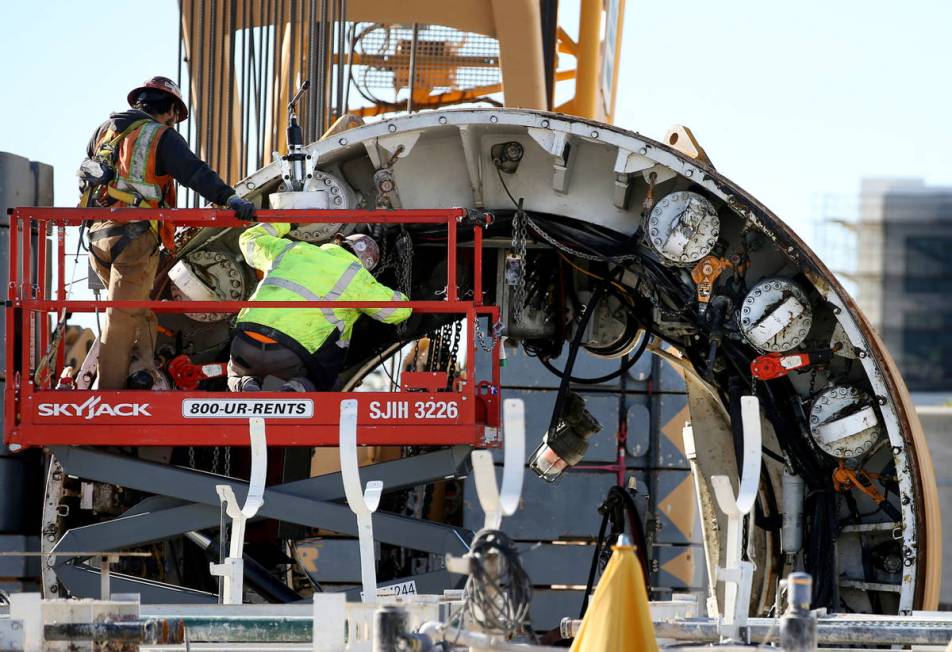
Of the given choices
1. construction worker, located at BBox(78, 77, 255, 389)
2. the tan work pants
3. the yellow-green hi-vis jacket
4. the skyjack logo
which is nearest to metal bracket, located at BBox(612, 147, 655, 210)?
the yellow-green hi-vis jacket

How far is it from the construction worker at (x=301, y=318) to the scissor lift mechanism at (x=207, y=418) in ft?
0.69

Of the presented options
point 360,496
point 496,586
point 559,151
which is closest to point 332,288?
point 559,151

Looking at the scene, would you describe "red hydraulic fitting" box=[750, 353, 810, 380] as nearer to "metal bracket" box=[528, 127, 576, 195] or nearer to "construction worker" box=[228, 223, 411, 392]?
"metal bracket" box=[528, 127, 576, 195]

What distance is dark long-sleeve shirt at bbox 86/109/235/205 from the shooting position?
30.8 ft

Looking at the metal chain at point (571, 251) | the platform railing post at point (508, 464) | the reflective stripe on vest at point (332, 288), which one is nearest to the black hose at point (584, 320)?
the metal chain at point (571, 251)

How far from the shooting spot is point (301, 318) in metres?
9.62

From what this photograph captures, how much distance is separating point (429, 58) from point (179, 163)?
673 cm

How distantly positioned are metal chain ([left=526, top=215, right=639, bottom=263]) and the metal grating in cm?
521

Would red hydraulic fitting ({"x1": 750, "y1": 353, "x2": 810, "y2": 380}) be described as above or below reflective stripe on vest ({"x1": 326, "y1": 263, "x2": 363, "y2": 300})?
below

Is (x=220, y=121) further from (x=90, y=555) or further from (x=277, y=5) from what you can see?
(x=90, y=555)

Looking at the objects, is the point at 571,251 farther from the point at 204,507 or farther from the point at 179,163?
the point at 204,507

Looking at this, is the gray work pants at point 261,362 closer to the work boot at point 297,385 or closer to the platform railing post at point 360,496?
the work boot at point 297,385

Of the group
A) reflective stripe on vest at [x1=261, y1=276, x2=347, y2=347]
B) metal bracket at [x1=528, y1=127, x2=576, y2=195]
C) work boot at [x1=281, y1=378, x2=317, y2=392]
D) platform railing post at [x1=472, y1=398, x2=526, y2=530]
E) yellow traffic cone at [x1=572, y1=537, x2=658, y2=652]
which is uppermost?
metal bracket at [x1=528, y1=127, x2=576, y2=195]

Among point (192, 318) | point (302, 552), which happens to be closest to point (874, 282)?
point (302, 552)
